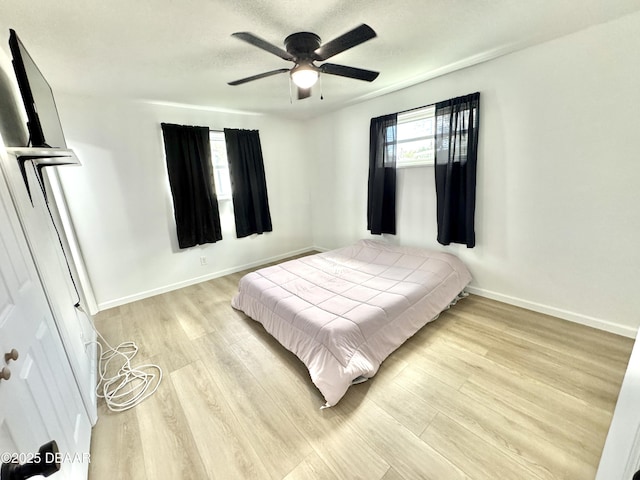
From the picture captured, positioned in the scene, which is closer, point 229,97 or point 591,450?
point 591,450

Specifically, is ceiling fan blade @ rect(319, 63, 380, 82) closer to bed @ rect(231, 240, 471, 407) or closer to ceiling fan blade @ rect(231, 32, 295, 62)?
ceiling fan blade @ rect(231, 32, 295, 62)

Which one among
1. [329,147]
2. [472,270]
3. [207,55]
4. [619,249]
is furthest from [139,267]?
[619,249]

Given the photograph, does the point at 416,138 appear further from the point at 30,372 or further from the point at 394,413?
the point at 30,372

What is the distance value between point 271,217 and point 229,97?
1.82 m

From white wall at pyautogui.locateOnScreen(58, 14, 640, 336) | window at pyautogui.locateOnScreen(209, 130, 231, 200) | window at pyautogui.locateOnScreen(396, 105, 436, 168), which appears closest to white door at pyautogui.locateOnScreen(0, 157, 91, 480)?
white wall at pyautogui.locateOnScreen(58, 14, 640, 336)

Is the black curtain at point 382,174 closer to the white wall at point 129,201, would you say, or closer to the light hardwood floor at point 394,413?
the light hardwood floor at point 394,413

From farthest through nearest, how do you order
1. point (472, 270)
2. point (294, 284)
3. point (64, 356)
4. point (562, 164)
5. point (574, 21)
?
point (472, 270), point (294, 284), point (562, 164), point (574, 21), point (64, 356)

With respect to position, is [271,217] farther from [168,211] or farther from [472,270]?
[472,270]

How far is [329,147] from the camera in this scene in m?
4.11

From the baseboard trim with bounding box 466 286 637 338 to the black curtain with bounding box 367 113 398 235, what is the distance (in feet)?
4.18

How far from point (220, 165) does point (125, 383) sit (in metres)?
2.76

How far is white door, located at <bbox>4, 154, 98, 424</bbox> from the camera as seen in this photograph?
4.23ft

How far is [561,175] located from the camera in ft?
7.13

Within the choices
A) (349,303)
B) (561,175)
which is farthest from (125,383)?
(561,175)
